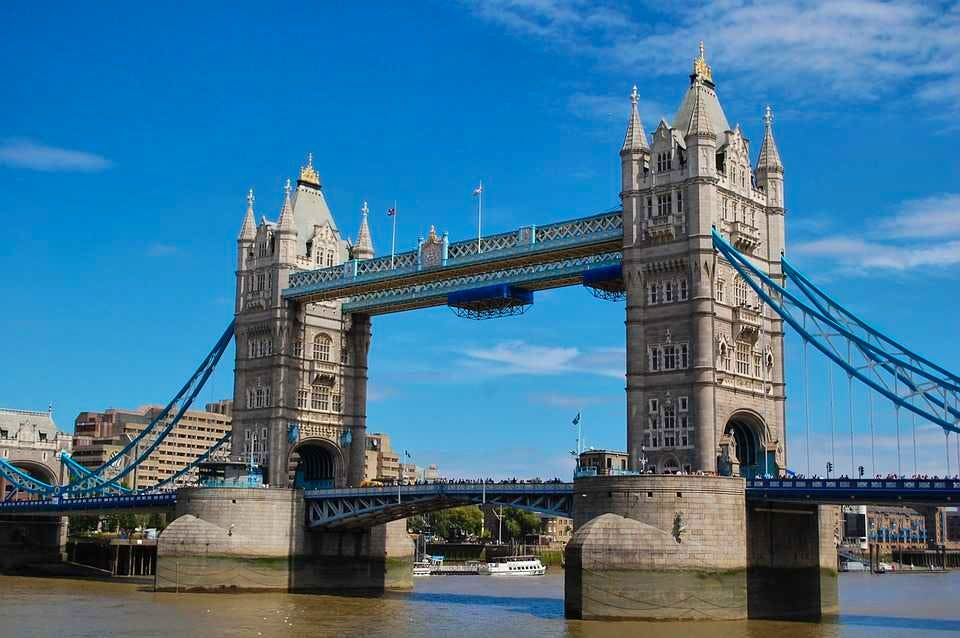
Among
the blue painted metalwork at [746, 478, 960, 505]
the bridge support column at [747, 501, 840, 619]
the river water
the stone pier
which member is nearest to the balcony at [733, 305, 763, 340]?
the bridge support column at [747, 501, 840, 619]

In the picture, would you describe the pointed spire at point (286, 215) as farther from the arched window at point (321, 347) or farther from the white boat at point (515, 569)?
the white boat at point (515, 569)

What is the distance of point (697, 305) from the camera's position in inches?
2945

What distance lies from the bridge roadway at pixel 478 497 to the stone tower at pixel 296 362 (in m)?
7.03

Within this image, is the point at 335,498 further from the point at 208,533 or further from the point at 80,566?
the point at 80,566

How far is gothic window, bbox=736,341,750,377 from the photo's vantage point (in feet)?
253

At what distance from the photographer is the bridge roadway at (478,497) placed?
211 ft

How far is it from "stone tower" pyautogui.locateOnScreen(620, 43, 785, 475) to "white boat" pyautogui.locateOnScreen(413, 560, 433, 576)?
2262 inches

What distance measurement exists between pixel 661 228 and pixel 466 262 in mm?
16417

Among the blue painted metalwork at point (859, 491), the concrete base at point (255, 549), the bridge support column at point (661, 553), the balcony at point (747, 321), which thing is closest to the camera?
the blue painted metalwork at point (859, 491)

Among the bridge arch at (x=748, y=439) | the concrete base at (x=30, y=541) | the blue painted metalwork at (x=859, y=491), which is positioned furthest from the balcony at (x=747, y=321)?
the concrete base at (x=30, y=541)

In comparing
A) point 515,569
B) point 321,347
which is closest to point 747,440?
point 321,347

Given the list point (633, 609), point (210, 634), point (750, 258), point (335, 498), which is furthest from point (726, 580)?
point (335, 498)

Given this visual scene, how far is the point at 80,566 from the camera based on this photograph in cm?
12419

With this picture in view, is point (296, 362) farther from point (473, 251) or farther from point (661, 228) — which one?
point (661, 228)
